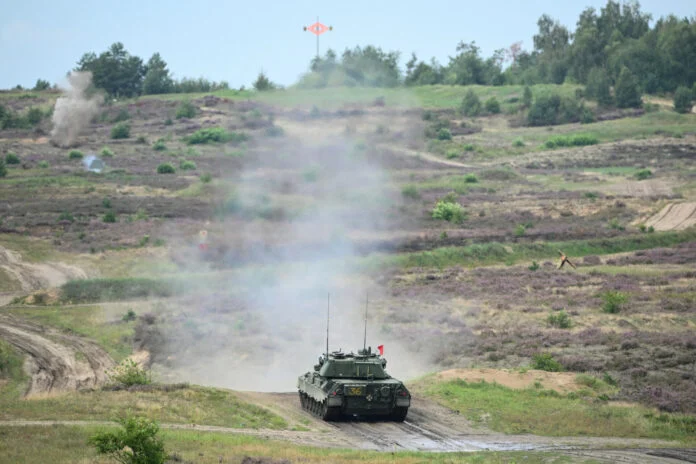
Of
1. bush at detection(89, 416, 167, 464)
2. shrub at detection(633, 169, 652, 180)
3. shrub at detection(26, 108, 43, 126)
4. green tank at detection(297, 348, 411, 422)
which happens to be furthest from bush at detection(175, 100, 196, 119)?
bush at detection(89, 416, 167, 464)

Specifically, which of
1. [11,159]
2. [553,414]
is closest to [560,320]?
[553,414]

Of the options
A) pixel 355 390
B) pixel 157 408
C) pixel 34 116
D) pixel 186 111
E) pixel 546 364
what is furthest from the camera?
pixel 34 116

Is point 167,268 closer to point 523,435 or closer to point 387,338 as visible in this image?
point 387,338

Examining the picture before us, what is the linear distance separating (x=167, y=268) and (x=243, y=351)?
18.1 meters

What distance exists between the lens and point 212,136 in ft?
322

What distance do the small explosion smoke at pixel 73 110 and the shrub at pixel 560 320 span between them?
66.1 meters

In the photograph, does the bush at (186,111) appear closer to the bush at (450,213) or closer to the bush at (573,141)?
the bush at (573,141)

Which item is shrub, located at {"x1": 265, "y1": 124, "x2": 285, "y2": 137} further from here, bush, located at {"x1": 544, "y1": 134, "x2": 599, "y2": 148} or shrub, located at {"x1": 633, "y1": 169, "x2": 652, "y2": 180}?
bush, located at {"x1": 544, "y1": 134, "x2": 599, "y2": 148}

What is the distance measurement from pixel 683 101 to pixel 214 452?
9806 centimetres

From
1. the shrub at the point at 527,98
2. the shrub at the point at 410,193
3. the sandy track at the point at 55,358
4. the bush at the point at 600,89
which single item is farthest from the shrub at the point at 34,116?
the sandy track at the point at 55,358

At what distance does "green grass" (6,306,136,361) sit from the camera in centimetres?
4566

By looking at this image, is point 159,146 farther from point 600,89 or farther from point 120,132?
point 600,89

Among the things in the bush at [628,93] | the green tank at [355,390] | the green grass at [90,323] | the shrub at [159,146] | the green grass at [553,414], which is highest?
the bush at [628,93]

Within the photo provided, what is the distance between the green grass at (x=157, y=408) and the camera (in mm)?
29688
